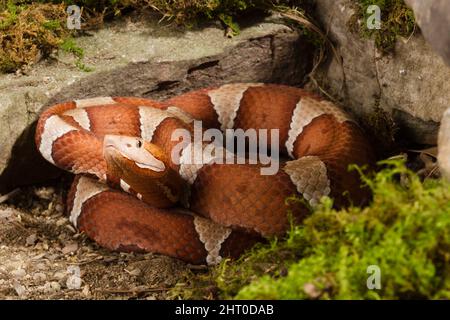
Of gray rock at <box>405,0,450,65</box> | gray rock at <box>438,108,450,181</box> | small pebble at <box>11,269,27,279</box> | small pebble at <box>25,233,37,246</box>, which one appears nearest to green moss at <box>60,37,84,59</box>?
small pebble at <box>25,233,37,246</box>

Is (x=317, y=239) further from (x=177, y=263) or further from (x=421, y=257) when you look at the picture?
(x=177, y=263)

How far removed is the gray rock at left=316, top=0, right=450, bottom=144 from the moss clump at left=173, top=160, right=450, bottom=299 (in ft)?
5.26

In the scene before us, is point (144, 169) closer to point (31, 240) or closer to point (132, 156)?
point (132, 156)

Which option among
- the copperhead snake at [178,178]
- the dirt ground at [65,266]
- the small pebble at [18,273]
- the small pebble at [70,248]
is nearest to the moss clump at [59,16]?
the copperhead snake at [178,178]

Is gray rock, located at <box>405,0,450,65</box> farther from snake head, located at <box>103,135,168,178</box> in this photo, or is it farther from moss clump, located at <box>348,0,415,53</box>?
snake head, located at <box>103,135,168,178</box>

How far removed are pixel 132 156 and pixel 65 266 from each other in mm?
801

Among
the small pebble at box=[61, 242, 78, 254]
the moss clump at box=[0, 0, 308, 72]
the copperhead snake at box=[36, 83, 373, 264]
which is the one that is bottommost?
the small pebble at box=[61, 242, 78, 254]

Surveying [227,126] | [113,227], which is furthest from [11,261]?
[227,126]

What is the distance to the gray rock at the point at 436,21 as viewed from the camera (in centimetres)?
297

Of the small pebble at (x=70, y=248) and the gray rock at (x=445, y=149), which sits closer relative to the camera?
the gray rock at (x=445, y=149)

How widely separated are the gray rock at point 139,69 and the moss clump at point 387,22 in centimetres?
71

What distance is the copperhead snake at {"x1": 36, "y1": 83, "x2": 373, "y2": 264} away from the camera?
412 cm

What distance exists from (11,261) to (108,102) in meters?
1.40

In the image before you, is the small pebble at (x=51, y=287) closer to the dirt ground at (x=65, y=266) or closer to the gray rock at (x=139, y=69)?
the dirt ground at (x=65, y=266)
